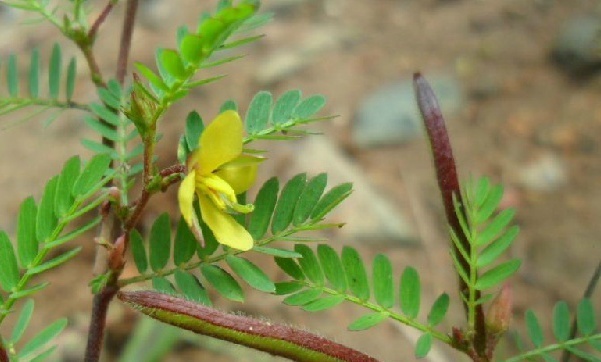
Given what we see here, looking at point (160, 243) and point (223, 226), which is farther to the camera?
point (160, 243)

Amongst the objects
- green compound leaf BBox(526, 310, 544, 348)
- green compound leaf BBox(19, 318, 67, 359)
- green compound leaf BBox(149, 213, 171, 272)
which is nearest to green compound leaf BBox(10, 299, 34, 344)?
green compound leaf BBox(19, 318, 67, 359)

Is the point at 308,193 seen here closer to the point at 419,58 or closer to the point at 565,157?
→ the point at 565,157

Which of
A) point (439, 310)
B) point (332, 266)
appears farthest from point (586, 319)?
point (332, 266)

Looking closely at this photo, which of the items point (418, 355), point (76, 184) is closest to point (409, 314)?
point (418, 355)

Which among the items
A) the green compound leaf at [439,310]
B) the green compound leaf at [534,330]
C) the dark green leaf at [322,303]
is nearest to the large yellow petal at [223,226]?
the dark green leaf at [322,303]

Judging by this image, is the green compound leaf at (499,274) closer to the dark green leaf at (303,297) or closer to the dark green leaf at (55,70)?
the dark green leaf at (303,297)

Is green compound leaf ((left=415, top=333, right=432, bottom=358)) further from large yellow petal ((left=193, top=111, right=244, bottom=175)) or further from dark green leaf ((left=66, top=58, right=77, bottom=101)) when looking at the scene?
dark green leaf ((left=66, top=58, right=77, bottom=101))

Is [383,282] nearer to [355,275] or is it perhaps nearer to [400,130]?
[355,275]

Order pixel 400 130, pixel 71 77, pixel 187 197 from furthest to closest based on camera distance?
pixel 400 130 < pixel 71 77 < pixel 187 197
